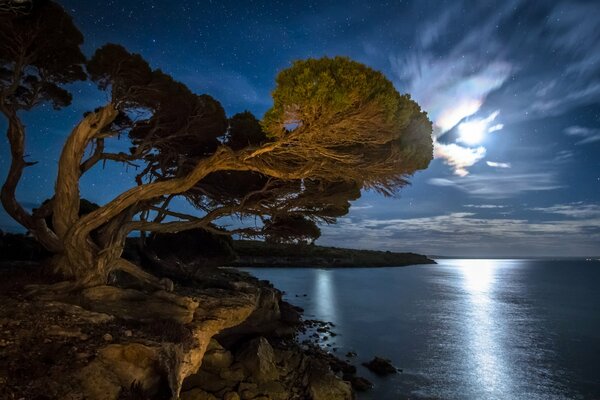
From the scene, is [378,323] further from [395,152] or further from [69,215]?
[69,215]

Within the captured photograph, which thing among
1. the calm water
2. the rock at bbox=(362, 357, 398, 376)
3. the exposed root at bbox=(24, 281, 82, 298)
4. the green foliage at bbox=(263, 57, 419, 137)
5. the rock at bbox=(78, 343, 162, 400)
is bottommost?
the calm water

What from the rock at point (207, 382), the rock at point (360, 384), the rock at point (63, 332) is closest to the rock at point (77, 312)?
the rock at point (63, 332)

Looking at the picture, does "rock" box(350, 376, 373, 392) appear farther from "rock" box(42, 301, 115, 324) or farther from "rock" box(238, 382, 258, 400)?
"rock" box(42, 301, 115, 324)

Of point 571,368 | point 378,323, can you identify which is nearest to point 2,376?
point 571,368

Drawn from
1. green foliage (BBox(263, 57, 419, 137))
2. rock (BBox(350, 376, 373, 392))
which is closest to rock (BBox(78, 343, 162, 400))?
green foliage (BBox(263, 57, 419, 137))

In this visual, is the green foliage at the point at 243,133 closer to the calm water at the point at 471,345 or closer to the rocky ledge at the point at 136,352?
the rocky ledge at the point at 136,352

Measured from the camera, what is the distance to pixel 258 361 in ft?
37.7

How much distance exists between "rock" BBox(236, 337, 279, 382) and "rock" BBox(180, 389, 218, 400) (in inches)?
70.0

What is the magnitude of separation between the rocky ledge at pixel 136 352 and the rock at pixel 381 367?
5.66m

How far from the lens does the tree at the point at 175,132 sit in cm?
799

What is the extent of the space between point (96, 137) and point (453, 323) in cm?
3315

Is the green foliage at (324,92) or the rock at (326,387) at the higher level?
the green foliage at (324,92)

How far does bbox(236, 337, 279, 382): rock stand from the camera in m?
11.2

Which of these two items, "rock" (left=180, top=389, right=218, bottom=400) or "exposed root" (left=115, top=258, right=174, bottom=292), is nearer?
"rock" (left=180, top=389, right=218, bottom=400)
